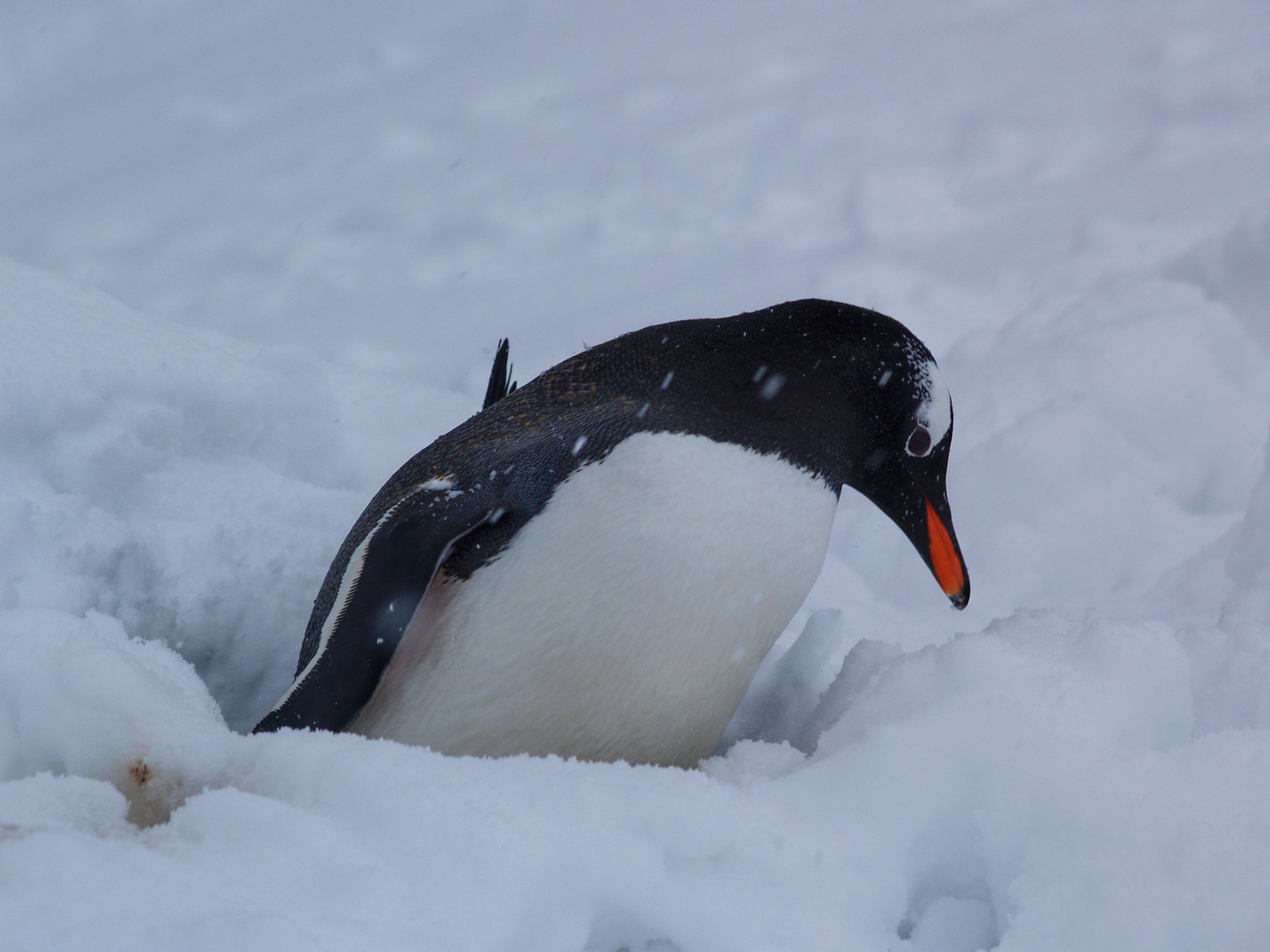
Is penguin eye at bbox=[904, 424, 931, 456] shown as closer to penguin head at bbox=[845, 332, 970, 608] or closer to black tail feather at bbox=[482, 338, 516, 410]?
penguin head at bbox=[845, 332, 970, 608]

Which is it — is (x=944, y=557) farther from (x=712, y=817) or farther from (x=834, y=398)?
(x=712, y=817)

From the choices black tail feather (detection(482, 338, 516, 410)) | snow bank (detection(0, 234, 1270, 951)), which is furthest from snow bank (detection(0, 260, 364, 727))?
black tail feather (detection(482, 338, 516, 410))

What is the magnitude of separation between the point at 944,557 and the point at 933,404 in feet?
0.83

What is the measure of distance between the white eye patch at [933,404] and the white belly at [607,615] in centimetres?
35

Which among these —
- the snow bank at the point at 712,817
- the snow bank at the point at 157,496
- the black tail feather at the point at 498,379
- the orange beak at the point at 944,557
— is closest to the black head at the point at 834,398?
the orange beak at the point at 944,557

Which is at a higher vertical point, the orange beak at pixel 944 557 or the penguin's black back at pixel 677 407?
the penguin's black back at pixel 677 407

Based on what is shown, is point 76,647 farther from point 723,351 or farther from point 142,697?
point 723,351

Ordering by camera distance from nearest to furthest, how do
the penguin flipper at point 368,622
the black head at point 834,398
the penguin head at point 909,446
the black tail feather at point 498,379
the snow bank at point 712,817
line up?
1. the snow bank at point 712,817
2. the penguin flipper at point 368,622
3. the black head at point 834,398
4. the penguin head at point 909,446
5. the black tail feather at point 498,379

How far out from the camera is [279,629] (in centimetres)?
175

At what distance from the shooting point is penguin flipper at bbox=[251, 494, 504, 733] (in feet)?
3.96

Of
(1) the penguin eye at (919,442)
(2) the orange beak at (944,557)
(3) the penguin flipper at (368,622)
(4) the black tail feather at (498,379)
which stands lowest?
(2) the orange beak at (944,557)

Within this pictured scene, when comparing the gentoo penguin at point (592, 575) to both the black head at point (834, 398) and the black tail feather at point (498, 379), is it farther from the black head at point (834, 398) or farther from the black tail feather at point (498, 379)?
the black tail feather at point (498, 379)

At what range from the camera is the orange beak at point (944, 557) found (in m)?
1.62

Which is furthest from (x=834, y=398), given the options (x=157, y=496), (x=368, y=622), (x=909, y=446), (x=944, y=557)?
(x=157, y=496)
